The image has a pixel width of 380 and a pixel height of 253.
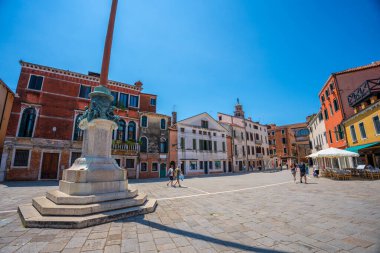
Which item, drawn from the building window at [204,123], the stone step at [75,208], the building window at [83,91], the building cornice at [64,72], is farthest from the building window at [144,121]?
the stone step at [75,208]

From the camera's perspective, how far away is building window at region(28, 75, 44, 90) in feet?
62.3

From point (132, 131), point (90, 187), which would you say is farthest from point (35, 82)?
point (90, 187)

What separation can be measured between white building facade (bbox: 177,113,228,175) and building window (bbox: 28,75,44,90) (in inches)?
719

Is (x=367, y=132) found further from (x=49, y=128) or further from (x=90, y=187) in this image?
(x=49, y=128)

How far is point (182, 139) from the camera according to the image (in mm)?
28391

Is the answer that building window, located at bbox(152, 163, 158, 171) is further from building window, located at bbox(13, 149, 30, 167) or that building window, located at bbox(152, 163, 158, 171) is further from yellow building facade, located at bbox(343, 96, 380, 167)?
yellow building facade, located at bbox(343, 96, 380, 167)

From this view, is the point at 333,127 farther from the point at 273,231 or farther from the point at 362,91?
the point at 273,231

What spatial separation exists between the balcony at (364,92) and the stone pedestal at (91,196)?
20369mm

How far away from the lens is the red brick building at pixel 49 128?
56.5 ft

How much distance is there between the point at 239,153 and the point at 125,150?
81.5 feet

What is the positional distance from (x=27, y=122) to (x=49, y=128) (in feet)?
6.57

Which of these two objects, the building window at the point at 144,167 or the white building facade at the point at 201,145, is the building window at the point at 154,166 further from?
the white building facade at the point at 201,145

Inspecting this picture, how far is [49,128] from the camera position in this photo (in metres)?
18.8

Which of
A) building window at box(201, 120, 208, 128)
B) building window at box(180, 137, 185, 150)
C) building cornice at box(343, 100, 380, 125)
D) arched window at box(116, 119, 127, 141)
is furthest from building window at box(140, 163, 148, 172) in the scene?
building cornice at box(343, 100, 380, 125)
